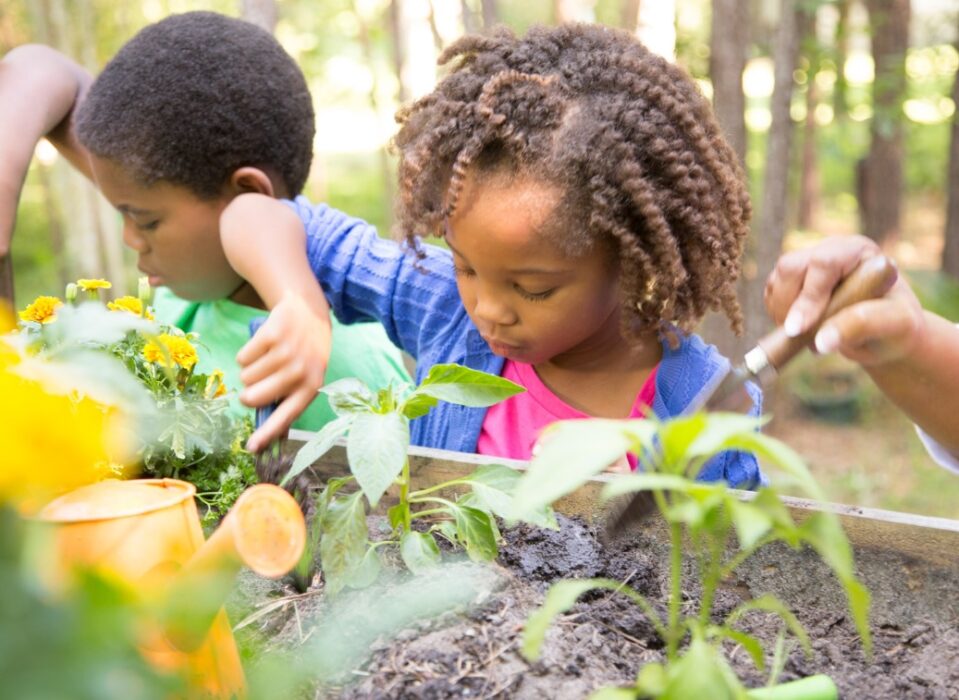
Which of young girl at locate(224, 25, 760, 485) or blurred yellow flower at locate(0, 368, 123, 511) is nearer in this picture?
blurred yellow flower at locate(0, 368, 123, 511)

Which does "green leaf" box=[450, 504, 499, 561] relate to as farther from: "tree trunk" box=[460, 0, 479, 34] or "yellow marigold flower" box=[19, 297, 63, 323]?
"tree trunk" box=[460, 0, 479, 34]

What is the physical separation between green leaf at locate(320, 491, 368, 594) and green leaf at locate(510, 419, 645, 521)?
0.46 m

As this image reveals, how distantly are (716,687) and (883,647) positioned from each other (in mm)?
515

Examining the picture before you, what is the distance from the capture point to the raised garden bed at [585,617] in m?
0.87

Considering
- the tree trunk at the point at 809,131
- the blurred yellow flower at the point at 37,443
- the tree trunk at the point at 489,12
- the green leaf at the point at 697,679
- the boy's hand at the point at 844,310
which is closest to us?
the blurred yellow flower at the point at 37,443

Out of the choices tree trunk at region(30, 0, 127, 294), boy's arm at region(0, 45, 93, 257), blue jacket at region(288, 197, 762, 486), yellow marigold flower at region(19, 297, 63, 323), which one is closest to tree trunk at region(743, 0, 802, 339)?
blue jacket at region(288, 197, 762, 486)

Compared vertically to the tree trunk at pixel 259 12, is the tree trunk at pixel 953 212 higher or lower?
lower

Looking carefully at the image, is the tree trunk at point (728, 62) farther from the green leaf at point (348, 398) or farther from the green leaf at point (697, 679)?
the green leaf at point (697, 679)

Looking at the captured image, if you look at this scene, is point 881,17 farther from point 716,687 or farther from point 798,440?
point 716,687

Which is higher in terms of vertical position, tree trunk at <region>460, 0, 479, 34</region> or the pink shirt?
tree trunk at <region>460, 0, 479, 34</region>

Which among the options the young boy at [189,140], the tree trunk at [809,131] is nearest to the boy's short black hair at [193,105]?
the young boy at [189,140]

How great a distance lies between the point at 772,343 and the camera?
1092 mm

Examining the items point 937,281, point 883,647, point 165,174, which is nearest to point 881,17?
point 937,281

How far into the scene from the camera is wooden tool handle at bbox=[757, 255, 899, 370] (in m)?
1.09
